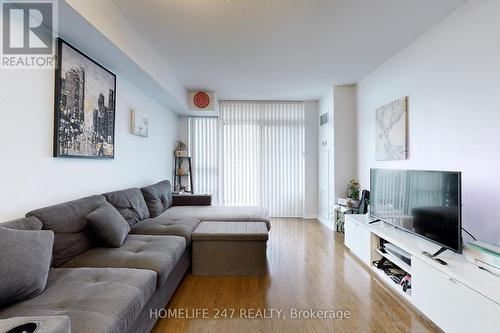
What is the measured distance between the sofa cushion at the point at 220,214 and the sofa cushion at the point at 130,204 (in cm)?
29

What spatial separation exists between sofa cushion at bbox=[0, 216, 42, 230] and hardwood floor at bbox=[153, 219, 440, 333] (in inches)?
41.5

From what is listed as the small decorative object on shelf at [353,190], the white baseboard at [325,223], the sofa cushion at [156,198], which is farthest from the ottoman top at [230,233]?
the white baseboard at [325,223]

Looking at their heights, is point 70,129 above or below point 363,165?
above

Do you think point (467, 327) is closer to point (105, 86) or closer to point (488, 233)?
point (488, 233)

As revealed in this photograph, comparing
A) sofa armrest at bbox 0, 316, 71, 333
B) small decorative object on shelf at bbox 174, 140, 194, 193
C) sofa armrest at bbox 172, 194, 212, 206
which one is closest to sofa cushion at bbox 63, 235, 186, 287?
sofa armrest at bbox 0, 316, 71, 333

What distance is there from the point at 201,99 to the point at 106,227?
311 centimetres

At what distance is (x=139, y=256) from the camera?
1.76 metres

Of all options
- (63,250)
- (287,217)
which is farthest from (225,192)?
(63,250)

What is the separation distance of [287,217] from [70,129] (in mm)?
4139

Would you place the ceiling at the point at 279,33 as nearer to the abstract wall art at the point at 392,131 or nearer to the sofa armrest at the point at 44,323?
the abstract wall art at the point at 392,131

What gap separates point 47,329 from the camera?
0.83 metres

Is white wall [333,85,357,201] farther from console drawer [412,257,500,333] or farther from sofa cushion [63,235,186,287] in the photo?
sofa cushion [63,235,186,287]

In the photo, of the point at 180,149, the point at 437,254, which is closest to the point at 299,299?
the point at 437,254

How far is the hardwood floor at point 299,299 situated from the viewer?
172cm
